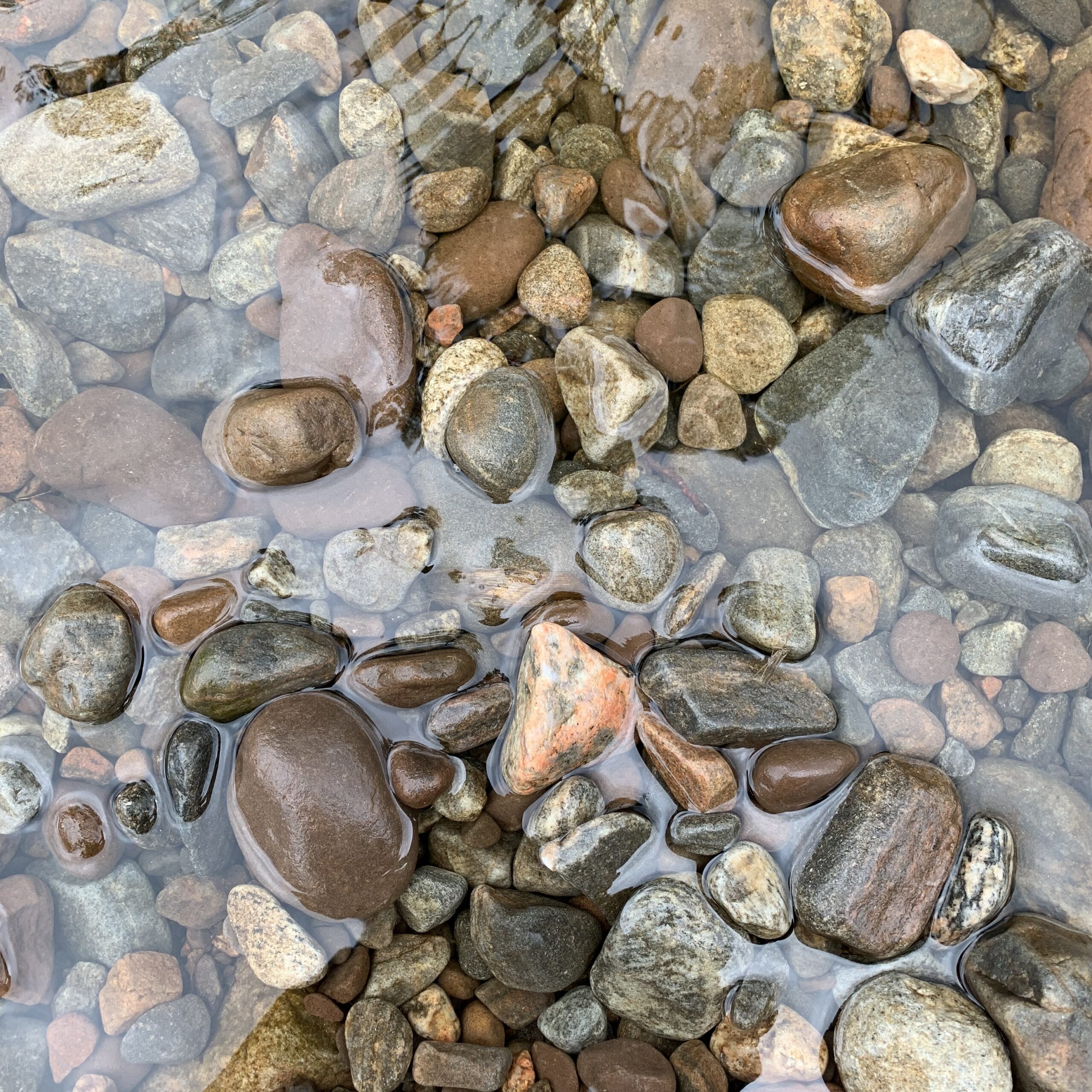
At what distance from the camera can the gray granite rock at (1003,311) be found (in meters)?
3.10

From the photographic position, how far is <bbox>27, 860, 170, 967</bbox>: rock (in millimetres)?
3047

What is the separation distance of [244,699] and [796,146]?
3401 millimetres

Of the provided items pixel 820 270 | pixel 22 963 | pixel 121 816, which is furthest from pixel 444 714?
pixel 820 270

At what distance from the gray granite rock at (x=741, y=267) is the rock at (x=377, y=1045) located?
3.24 metres

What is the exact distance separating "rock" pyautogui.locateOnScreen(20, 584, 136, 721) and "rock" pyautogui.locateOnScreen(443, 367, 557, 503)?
1.55m

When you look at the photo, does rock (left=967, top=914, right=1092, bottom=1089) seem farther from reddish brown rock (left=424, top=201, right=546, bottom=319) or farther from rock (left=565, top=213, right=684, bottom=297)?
reddish brown rock (left=424, top=201, right=546, bottom=319)

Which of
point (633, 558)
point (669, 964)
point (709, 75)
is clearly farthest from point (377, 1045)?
point (709, 75)

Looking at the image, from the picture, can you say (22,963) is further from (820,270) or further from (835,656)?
(820,270)

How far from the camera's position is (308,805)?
2830 millimetres

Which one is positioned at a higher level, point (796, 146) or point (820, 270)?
point (796, 146)

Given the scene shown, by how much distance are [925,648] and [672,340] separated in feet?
5.55

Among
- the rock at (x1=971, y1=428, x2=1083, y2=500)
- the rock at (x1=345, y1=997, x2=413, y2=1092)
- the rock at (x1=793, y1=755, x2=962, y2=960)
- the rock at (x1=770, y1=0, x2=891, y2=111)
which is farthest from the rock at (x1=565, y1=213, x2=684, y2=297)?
the rock at (x1=345, y1=997, x2=413, y2=1092)

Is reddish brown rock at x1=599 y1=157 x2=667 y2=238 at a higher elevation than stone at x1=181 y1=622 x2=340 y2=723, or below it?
higher

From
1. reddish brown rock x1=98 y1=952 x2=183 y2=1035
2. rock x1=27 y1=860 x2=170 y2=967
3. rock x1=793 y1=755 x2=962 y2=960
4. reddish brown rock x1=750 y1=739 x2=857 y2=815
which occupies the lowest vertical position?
reddish brown rock x1=98 y1=952 x2=183 y2=1035
